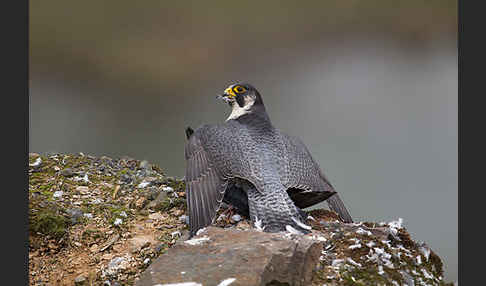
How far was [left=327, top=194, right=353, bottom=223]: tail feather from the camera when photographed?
424cm

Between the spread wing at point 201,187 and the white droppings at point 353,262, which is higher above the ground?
the spread wing at point 201,187

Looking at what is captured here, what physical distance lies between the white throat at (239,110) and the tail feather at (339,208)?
94cm

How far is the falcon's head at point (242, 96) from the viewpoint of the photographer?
448cm

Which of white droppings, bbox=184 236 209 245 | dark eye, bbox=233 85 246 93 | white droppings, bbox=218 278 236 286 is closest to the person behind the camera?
white droppings, bbox=218 278 236 286

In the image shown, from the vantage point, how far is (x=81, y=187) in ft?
13.8

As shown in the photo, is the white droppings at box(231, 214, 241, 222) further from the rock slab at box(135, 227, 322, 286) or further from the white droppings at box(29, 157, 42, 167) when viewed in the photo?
the white droppings at box(29, 157, 42, 167)

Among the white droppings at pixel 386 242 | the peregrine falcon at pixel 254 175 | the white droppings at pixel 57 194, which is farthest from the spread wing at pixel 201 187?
the white droppings at pixel 386 242

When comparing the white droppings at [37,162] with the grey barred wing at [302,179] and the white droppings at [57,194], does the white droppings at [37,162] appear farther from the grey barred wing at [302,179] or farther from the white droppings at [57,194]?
the grey barred wing at [302,179]

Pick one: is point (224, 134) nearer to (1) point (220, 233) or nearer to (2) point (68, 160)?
(1) point (220, 233)

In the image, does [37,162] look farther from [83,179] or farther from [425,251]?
[425,251]

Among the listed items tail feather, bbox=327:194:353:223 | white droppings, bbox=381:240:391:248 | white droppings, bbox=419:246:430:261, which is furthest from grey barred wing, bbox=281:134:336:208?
white droppings, bbox=419:246:430:261

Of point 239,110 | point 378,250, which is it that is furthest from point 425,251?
point 239,110

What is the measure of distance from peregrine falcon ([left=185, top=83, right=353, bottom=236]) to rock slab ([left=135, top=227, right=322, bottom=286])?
394mm

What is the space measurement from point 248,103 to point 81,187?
4.69 ft
